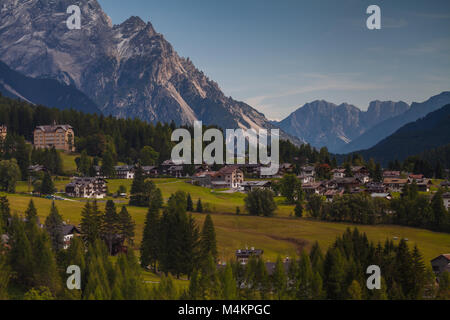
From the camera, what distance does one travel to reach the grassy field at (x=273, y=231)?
97.2 metres

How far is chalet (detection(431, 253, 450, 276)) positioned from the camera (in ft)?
279

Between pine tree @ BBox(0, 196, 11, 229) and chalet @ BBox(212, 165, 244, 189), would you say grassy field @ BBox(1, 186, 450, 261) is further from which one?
chalet @ BBox(212, 165, 244, 189)

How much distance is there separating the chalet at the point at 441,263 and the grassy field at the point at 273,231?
4.27m

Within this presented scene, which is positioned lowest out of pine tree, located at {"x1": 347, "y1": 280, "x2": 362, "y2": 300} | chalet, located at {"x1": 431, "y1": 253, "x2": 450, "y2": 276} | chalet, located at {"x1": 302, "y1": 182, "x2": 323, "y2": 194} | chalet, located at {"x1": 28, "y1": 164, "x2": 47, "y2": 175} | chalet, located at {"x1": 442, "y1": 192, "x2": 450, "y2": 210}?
chalet, located at {"x1": 431, "y1": 253, "x2": 450, "y2": 276}

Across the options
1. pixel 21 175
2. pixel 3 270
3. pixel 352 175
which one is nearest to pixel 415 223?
pixel 352 175

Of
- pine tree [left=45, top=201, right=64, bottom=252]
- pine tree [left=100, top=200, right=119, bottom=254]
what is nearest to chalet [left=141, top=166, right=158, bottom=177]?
pine tree [left=100, top=200, right=119, bottom=254]

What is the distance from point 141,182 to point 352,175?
236ft

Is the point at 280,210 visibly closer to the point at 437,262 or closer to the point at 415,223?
the point at 415,223

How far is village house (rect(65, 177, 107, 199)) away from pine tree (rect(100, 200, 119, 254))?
44701mm

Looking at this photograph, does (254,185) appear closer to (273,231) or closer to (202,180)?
(202,180)

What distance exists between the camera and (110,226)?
8944 centimetres

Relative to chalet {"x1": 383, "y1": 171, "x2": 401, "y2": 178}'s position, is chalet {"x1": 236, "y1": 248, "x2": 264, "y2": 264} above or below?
below

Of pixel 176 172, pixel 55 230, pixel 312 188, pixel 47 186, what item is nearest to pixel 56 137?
pixel 176 172

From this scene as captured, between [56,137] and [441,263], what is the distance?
458 feet
